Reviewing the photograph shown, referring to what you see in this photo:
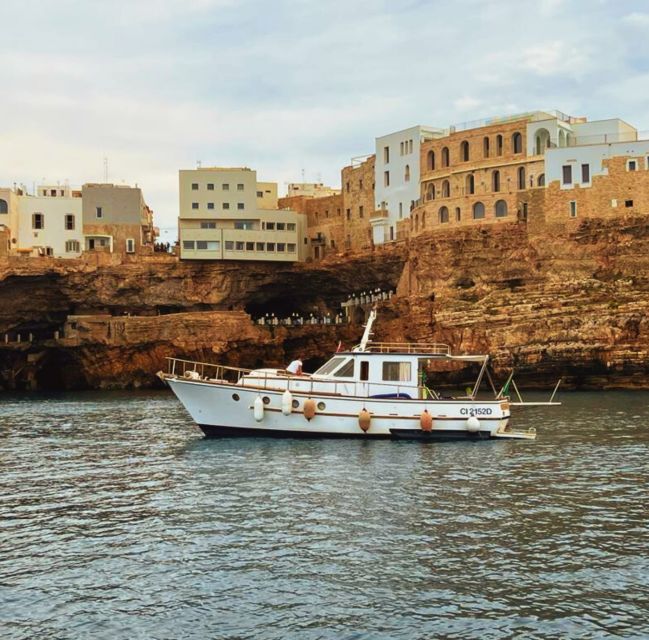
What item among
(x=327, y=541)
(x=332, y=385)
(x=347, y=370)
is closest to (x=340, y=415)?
(x=332, y=385)

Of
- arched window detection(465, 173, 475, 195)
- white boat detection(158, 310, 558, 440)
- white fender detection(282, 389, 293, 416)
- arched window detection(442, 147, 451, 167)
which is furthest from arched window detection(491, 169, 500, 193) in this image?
white fender detection(282, 389, 293, 416)

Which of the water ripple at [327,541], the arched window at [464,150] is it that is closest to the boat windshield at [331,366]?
the water ripple at [327,541]

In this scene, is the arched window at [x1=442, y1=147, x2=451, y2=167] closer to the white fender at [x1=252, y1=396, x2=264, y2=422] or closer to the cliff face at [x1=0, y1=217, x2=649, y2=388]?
the cliff face at [x1=0, y1=217, x2=649, y2=388]

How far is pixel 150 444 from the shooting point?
45.2 metres

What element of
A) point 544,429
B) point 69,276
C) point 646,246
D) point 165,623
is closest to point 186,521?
point 165,623

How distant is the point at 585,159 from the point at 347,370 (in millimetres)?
50085

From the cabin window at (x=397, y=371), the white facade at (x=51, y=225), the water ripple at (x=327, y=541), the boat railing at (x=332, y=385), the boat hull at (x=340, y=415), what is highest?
the white facade at (x=51, y=225)

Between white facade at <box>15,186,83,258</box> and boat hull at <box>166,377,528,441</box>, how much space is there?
61.7m

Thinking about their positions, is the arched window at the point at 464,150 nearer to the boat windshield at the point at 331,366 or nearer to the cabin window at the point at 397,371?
the boat windshield at the point at 331,366

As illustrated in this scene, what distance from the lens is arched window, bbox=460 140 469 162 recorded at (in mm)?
95562

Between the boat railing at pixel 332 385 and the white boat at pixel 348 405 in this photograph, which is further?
the boat railing at pixel 332 385

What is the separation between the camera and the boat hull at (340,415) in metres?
43.5

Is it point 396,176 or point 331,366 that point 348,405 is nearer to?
point 331,366

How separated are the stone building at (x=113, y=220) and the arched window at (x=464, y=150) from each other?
3382 centimetres
